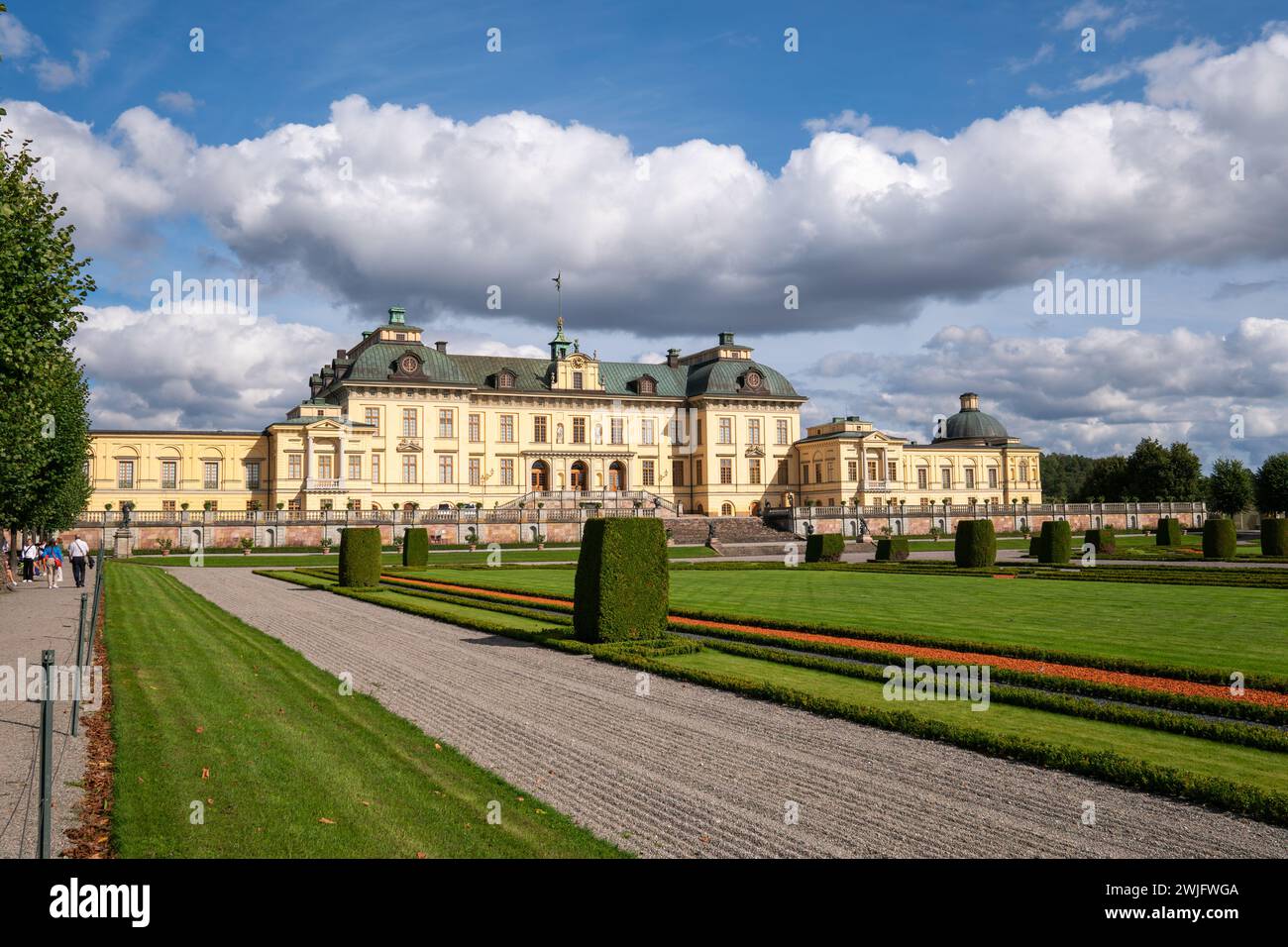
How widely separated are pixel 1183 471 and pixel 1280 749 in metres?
86.6

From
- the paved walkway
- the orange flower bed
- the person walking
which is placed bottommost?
the orange flower bed

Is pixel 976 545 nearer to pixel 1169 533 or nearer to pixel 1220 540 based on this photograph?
pixel 1220 540

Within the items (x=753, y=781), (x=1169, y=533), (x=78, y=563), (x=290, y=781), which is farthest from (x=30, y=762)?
(x=1169, y=533)

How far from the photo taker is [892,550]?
150ft

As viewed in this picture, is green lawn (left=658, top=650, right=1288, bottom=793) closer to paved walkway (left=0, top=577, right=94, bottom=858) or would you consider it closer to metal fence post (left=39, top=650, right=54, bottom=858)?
paved walkway (left=0, top=577, right=94, bottom=858)

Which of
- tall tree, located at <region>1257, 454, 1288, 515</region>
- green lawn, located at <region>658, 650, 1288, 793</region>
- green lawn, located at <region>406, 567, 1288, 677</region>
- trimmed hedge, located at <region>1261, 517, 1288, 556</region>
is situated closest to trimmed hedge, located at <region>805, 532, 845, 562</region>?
green lawn, located at <region>406, 567, 1288, 677</region>

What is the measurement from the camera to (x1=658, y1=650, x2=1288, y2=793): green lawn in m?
7.91

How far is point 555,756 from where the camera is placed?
340 inches

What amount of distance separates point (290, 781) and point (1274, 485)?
276 ft

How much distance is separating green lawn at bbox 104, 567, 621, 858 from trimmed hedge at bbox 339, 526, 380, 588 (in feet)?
52.9

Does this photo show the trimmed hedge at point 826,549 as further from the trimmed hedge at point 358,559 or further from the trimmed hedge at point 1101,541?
the trimmed hedge at point 358,559
